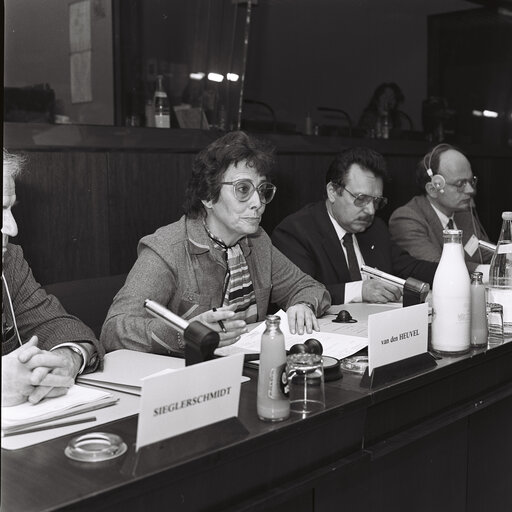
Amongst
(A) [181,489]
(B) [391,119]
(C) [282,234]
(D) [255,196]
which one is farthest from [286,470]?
(B) [391,119]

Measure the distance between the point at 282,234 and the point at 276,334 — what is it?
6.28ft

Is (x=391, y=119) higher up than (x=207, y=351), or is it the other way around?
(x=391, y=119)

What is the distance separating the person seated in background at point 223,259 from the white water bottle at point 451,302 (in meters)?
0.44

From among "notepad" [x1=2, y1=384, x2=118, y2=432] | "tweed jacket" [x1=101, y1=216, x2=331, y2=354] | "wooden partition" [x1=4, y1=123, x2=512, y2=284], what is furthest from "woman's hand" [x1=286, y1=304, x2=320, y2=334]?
"wooden partition" [x1=4, y1=123, x2=512, y2=284]

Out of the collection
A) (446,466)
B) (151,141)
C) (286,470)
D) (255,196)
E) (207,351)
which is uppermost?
(151,141)

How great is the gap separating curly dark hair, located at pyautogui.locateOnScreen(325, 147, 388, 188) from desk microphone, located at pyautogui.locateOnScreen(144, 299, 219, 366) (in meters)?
2.05

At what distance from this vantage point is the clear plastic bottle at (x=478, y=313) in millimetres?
1838

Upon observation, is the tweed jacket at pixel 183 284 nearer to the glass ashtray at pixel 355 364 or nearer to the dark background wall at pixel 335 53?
the glass ashtray at pixel 355 364

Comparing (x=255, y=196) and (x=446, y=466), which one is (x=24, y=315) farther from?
(x=446, y=466)

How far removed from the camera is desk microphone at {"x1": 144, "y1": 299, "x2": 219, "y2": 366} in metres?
1.28

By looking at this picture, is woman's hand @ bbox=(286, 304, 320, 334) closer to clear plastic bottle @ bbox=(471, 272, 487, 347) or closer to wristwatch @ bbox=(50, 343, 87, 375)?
clear plastic bottle @ bbox=(471, 272, 487, 347)

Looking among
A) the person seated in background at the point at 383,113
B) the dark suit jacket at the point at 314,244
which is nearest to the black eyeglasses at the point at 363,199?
the dark suit jacket at the point at 314,244

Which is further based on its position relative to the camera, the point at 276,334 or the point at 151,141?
the point at 151,141

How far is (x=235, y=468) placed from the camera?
1.23 metres
